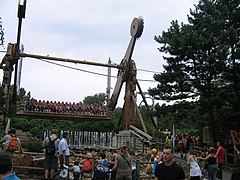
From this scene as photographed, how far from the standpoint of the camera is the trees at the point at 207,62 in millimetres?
19328

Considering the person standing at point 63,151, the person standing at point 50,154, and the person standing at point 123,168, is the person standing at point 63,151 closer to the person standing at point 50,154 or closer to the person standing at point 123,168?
the person standing at point 50,154

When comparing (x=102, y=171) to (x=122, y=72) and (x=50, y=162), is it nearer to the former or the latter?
(x=50, y=162)

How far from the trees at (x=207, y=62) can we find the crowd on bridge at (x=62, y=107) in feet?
25.9

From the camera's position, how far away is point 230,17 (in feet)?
69.1

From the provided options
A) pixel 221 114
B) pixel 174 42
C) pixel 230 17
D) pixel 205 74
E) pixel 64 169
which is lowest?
pixel 64 169

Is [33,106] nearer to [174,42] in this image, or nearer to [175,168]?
[174,42]

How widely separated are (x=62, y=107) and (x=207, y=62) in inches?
496

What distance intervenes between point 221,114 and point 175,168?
52.7 ft

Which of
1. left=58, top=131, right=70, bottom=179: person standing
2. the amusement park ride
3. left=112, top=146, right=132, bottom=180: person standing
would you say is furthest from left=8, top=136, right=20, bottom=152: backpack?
the amusement park ride

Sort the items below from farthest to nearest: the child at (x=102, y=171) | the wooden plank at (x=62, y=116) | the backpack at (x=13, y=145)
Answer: the wooden plank at (x=62, y=116) → the child at (x=102, y=171) → the backpack at (x=13, y=145)

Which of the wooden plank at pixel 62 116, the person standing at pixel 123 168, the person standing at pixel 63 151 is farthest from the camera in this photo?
the wooden plank at pixel 62 116

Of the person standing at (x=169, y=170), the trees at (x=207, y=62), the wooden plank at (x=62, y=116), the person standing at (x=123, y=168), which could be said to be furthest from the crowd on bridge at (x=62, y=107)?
the person standing at (x=169, y=170)

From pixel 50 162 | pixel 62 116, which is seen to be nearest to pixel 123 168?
pixel 50 162

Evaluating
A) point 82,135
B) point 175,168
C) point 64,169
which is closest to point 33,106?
point 82,135
